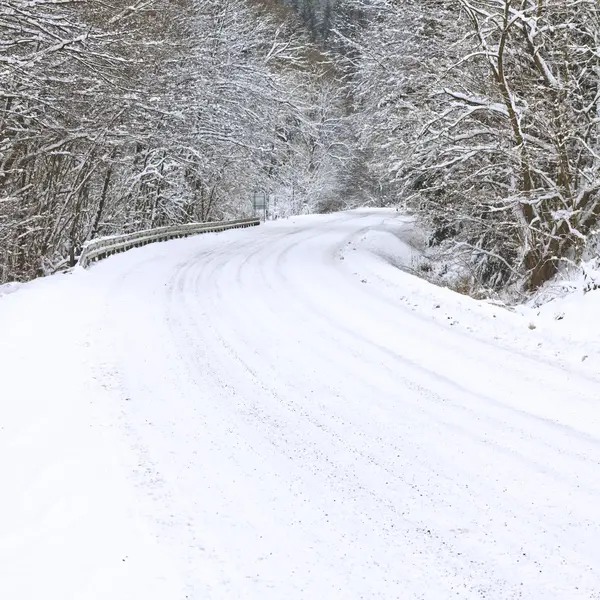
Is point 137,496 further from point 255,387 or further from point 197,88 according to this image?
point 197,88

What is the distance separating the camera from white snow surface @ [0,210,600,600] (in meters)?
3.49

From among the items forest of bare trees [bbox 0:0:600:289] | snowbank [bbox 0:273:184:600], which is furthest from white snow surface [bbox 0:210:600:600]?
forest of bare trees [bbox 0:0:600:289]

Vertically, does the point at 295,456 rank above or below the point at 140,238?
above

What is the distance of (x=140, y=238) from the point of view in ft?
73.9

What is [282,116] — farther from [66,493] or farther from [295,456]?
[66,493]

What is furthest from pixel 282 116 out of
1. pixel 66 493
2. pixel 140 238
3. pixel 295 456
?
pixel 66 493

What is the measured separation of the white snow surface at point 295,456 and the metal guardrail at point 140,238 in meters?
6.99

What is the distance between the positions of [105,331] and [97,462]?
14.8ft

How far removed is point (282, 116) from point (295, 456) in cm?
2955

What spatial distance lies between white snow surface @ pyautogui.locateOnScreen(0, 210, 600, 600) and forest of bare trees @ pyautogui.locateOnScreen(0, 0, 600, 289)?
4.27m

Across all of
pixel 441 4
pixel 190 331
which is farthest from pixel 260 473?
pixel 441 4

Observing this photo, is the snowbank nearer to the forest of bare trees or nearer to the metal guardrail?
the forest of bare trees

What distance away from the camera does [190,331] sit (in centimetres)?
925

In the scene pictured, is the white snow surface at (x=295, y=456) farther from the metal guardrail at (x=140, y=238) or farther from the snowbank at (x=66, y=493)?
the metal guardrail at (x=140, y=238)
